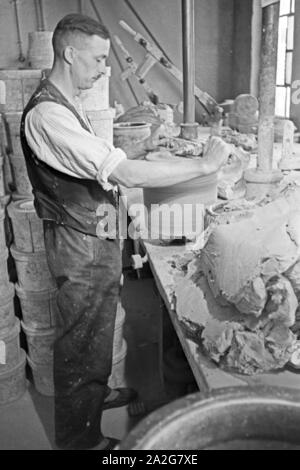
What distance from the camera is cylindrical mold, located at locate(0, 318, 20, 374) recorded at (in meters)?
2.74

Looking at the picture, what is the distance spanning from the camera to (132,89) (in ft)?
26.3

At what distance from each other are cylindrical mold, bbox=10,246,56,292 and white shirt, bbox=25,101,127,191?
0.98 m

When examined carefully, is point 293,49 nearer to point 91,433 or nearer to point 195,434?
point 91,433

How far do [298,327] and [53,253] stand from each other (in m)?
1.10

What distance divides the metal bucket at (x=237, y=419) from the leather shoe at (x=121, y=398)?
6.05ft

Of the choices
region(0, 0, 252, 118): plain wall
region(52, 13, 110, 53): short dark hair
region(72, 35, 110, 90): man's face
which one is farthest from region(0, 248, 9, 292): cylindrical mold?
region(0, 0, 252, 118): plain wall

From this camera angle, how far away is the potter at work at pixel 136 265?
994 millimetres

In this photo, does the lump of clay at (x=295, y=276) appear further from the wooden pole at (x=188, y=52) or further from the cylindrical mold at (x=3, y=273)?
the wooden pole at (x=188, y=52)

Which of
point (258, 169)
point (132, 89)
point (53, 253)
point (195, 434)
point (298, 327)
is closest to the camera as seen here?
point (195, 434)

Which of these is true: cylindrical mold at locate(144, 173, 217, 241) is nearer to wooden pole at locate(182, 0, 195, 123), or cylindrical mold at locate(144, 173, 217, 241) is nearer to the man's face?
the man's face

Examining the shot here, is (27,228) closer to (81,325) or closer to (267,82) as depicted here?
(81,325)

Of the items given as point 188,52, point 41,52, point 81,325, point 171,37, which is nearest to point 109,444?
point 81,325

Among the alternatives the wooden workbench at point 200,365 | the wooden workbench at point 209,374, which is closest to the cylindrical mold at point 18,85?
the wooden workbench at point 200,365

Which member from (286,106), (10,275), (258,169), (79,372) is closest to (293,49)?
(286,106)
